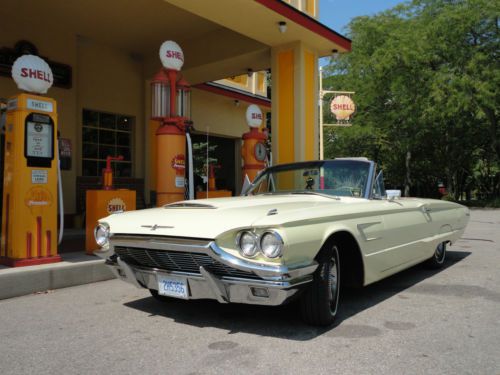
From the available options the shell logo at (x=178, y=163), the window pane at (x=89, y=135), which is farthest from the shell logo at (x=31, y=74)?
the window pane at (x=89, y=135)

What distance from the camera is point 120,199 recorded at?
705 centimetres

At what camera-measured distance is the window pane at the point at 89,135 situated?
1173cm

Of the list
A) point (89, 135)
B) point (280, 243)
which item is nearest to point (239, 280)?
point (280, 243)

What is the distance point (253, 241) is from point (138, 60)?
422 inches

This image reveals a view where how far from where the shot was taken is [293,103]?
10266 millimetres

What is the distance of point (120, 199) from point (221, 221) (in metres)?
3.86

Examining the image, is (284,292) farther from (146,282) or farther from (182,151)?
(182,151)

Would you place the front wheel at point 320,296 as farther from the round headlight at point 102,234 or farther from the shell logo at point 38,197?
the shell logo at point 38,197

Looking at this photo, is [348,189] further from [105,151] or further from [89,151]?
[105,151]

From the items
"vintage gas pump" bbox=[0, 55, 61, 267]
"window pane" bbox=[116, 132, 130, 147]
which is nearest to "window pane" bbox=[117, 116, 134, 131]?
"window pane" bbox=[116, 132, 130, 147]

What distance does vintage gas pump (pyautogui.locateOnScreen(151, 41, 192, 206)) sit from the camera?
7730 mm

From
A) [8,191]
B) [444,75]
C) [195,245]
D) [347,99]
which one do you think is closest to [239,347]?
[195,245]

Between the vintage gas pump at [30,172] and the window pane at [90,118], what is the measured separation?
234 inches

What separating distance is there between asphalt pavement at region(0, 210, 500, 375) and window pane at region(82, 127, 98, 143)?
698 cm
